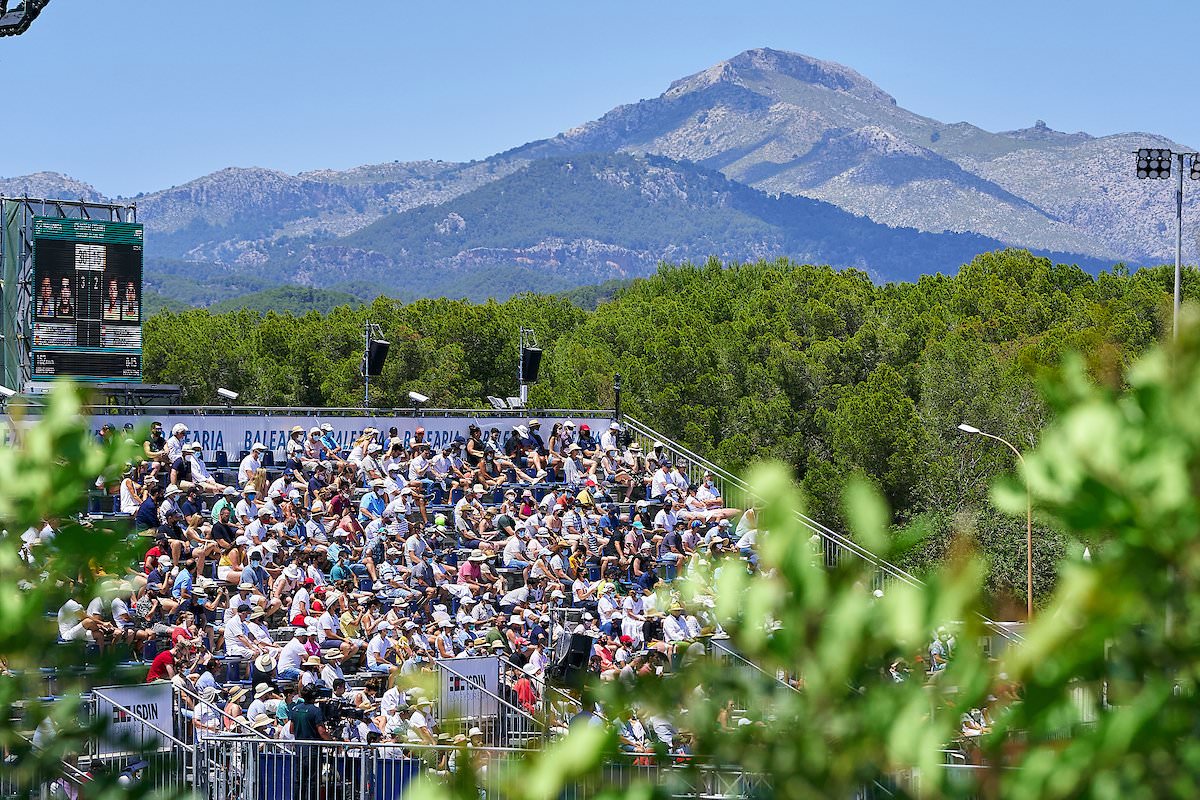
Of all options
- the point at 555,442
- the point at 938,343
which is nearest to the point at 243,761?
the point at 555,442

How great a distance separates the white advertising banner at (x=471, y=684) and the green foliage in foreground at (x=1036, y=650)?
1188 cm

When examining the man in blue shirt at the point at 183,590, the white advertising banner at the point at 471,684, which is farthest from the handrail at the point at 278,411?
the white advertising banner at the point at 471,684

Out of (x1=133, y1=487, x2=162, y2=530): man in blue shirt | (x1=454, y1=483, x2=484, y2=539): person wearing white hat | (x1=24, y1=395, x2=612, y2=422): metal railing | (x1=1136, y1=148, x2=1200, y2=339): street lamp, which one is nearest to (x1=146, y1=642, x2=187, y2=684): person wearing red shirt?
(x1=133, y1=487, x2=162, y2=530): man in blue shirt

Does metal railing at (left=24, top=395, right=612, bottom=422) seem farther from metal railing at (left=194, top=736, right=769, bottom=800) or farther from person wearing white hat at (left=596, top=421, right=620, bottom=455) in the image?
metal railing at (left=194, top=736, right=769, bottom=800)

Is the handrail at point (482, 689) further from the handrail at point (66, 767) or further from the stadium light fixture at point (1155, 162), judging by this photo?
the stadium light fixture at point (1155, 162)

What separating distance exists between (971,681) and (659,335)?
200 ft

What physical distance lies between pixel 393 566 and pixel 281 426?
193 inches

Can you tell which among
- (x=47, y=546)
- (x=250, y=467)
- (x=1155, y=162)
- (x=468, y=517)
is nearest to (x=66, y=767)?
(x=47, y=546)

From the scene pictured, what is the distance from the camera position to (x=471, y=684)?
14391 millimetres

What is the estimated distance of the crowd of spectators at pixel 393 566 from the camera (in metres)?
14.5

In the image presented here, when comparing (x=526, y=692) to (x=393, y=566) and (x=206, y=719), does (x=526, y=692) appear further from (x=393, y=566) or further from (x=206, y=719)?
(x=393, y=566)

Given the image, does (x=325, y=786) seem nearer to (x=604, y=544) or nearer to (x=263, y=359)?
(x=604, y=544)

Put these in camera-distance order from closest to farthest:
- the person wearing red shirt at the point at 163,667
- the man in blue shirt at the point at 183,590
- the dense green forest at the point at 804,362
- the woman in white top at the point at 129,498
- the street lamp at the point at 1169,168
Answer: the person wearing red shirt at the point at 163,667 < the man in blue shirt at the point at 183,590 < the woman in white top at the point at 129,498 < the street lamp at the point at 1169,168 < the dense green forest at the point at 804,362

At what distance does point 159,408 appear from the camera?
Answer: 22.0 m
